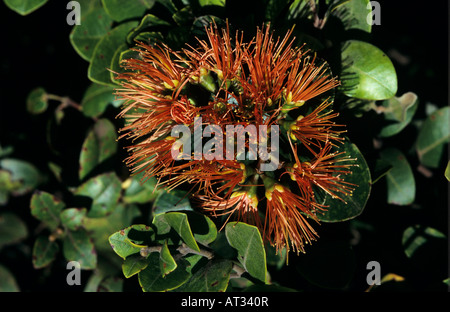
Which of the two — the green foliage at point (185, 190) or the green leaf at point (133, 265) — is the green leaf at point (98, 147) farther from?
the green leaf at point (133, 265)

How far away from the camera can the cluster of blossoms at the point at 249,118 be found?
121 cm

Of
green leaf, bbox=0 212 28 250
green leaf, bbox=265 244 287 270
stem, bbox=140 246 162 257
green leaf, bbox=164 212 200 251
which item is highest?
green leaf, bbox=164 212 200 251

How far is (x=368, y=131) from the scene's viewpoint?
153cm

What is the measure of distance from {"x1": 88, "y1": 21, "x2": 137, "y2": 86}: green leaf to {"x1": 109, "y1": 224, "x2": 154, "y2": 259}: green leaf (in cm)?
61

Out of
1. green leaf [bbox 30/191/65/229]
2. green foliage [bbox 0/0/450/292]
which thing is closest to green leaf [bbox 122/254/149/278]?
green foliage [bbox 0/0/450/292]

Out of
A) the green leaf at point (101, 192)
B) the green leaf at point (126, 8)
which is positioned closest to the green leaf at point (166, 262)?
the green leaf at point (101, 192)

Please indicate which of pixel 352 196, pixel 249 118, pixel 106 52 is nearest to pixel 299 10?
pixel 249 118

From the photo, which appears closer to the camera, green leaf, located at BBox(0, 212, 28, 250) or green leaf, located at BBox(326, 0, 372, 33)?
green leaf, located at BBox(326, 0, 372, 33)

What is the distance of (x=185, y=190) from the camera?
1443 millimetres

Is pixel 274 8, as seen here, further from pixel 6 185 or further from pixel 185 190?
pixel 6 185

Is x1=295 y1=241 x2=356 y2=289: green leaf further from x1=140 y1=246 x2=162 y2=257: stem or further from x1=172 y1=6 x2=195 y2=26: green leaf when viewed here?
x1=172 y1=6 x2=195 y2=26: green leaf

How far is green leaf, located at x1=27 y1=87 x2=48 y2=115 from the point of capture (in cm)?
188

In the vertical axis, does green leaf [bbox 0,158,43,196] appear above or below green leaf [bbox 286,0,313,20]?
below

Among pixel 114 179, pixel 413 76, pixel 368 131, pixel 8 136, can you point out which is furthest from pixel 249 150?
pixel 8 136
